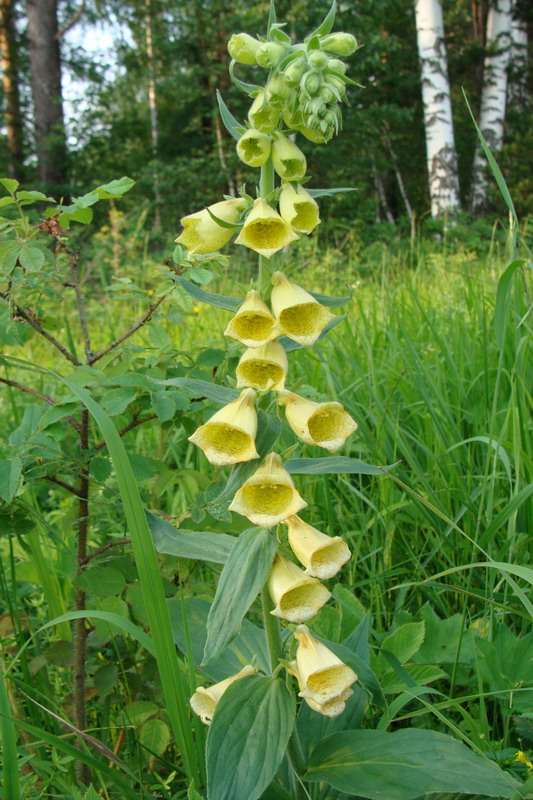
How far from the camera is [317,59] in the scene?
36.3 inches

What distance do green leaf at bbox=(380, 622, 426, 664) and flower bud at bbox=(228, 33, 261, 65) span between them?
1053 millimetres

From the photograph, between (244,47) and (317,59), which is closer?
(317,59)

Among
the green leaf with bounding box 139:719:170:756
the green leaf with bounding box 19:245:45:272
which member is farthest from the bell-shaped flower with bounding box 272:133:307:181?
the green leaf with bounding box 139:719:170:756

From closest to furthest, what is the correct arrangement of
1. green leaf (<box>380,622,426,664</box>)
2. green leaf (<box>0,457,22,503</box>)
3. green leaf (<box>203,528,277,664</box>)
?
green leaf (<box>203,528,277,664</box>)
green leaf (<box>0,457,22,503</box>)
green leaf (<box>380,622,426,664</box>)

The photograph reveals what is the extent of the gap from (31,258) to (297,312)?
620mm

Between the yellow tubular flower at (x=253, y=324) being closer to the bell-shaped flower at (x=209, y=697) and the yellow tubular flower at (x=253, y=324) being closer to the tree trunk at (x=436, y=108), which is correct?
the bell-shaped flower at (x=209, y=697)

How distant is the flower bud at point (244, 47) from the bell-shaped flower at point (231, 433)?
54 cm

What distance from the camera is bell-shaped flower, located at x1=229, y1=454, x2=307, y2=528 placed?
3.13 feet

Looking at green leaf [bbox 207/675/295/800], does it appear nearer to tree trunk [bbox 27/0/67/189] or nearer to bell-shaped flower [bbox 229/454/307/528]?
bell-shaped flower [bbox 229/454/307/528]

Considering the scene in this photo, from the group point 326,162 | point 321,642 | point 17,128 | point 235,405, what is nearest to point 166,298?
point 235,405

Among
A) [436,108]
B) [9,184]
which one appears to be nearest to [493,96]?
[436,108]

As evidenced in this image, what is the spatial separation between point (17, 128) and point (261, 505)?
1569cm

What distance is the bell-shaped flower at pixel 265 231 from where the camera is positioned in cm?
99

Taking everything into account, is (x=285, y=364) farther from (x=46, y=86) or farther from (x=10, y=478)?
(x=46, y=86)
